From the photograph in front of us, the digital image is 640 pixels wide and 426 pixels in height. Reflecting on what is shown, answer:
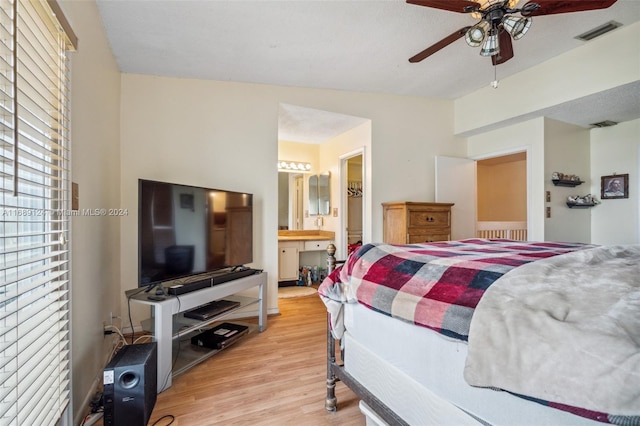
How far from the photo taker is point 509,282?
0.90 meters

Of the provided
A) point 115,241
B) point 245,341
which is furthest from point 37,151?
point 245,341

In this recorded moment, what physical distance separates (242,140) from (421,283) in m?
2.68

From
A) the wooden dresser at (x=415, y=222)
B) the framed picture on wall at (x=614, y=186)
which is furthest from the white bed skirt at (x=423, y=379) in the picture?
the framed picture on wall at (x=614, y=186)

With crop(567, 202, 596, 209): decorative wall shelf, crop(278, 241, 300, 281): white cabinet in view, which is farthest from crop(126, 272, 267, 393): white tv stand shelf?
crop(567, 202, 596, 209): decorative wall shelf

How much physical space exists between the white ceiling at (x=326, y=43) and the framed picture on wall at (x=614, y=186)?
709 mm

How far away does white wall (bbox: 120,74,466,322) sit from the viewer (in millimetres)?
2898

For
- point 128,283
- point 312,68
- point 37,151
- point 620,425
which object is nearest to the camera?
point 620,425

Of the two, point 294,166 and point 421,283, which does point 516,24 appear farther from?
point 294,166

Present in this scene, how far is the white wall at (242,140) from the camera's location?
2898 millimetres

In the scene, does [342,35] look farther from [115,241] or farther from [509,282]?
[115,241]

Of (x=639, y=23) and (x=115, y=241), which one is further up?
(x=639, y=23)

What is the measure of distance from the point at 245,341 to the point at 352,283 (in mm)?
1664

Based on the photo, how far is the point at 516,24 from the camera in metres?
1.88

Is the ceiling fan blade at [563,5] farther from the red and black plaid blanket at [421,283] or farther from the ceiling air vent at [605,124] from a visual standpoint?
the ceiling air vent at [605,124]
